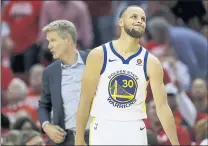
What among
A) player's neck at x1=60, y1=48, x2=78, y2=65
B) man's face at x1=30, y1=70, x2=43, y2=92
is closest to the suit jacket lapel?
player's neck at x1=60, y1=48, x2=78, y2=65

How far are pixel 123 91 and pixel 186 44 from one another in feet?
23.8

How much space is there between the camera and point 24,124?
448 inches

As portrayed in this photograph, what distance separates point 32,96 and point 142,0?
2694mm

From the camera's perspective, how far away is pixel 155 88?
7.69 m

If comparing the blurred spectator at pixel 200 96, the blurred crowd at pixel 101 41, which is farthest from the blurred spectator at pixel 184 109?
the blurred spectator at pixel 200 96

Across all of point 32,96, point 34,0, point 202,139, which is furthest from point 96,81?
point 34,0

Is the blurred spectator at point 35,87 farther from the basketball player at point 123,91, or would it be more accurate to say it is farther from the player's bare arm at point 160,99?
the player's bare arm at point 160,99

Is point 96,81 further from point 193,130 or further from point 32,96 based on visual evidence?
point 32,96

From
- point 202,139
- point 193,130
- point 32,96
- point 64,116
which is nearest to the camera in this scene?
point 64,116

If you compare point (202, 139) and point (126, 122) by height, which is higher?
point (126, 122)

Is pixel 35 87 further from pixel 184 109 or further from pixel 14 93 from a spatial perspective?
pixel 184 109

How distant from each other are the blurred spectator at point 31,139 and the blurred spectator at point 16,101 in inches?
97.3

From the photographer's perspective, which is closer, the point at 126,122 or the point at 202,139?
the point at 126,122

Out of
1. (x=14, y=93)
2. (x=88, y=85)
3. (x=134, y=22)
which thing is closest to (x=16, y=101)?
(x=14, y=93)
